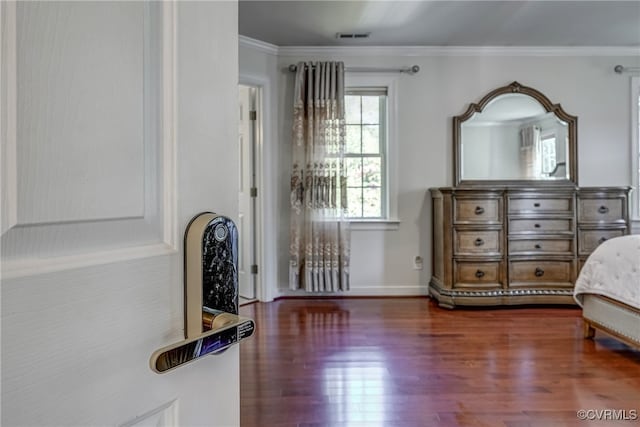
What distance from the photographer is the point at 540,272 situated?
3736mm

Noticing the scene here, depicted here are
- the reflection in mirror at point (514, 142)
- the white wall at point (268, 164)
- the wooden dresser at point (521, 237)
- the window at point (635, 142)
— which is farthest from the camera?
the window at point (635, 142)

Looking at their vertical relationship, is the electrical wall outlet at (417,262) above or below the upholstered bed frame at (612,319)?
above

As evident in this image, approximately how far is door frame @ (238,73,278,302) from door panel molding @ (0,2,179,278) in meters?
3.52

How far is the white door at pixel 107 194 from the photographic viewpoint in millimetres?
346

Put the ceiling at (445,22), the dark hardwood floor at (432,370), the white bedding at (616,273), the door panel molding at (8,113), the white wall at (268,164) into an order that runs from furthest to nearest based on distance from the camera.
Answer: the white wall at (268,164) → the ceiling at (445,22) → the white bedding at (616,273) → the dark hardwood floor at (432,370) → the door panel molding at (8,113)

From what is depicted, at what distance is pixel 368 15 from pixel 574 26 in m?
1.79

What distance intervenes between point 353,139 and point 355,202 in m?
0.63

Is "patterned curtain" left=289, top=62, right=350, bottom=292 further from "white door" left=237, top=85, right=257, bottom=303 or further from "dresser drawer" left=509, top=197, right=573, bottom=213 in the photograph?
"dresser drawer" left=509, top=197, right=573, bottom=213

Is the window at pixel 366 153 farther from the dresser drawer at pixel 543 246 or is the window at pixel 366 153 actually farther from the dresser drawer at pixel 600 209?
the dresser drawer at pixel 600 209

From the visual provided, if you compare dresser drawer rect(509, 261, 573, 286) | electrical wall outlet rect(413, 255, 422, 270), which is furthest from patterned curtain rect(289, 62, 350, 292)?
dresser drawer rect(509, 261, 573, 286)

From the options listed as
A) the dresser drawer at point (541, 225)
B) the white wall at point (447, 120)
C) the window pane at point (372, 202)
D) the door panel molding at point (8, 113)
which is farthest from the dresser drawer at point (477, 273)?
the door panel molding at point (8, 113)

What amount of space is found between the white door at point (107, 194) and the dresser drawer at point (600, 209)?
13.2ft

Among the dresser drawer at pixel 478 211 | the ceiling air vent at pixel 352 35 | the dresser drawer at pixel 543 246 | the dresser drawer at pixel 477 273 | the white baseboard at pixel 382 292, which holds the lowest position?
the white baseboard at pixel 382 292

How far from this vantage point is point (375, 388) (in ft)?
7.34
